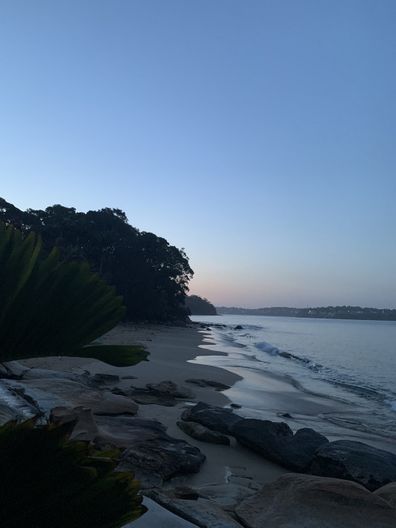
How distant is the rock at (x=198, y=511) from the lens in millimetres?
3153

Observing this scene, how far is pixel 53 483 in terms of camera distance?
1.02 m

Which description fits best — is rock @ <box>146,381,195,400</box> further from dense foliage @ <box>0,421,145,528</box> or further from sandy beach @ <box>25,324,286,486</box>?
dense foliage @ <box>0,421,145,528</box>

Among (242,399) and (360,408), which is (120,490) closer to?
(242,399)

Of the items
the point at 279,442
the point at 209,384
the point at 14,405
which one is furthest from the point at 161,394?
the point at 14,405

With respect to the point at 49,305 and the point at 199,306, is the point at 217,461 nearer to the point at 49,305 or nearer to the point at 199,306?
the point at 49,305

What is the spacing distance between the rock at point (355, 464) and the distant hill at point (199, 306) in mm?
158873

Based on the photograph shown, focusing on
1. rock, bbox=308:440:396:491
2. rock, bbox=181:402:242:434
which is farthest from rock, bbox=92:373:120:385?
rock, bbox=308:440:396:491

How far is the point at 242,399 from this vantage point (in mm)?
10820

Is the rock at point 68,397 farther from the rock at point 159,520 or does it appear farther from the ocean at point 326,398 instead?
the ocean at point 326,398

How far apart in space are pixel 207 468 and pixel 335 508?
1866mm

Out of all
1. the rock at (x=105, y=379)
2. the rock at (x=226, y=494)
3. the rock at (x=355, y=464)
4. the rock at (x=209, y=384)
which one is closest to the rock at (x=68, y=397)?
the rock at (x=226, y=494)

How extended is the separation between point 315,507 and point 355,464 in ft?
5.92

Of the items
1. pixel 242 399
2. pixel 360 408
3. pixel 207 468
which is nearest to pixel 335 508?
pixel 207 468

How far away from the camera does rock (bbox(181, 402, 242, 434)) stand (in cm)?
669
